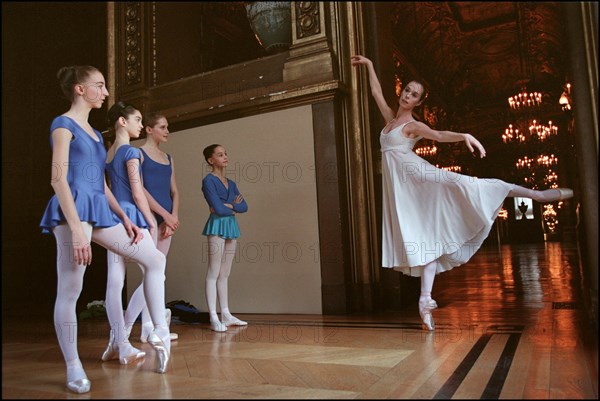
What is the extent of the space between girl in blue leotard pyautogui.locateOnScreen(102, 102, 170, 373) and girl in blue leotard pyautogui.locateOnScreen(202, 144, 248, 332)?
99 centimetres

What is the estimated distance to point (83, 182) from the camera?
81.4 inches

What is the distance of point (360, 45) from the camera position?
→ 4.58 metres

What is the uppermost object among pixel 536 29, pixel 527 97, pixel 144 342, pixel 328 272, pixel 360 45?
pixel 536 29

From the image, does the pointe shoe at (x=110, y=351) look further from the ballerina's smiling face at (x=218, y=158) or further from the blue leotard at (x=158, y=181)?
the ballerina's smiling face at (x=218, y=158)

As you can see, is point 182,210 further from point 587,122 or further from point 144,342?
point 587,122

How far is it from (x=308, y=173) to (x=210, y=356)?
2.23 metres

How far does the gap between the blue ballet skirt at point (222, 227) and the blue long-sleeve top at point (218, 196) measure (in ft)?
0.16

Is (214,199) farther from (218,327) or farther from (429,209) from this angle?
(429,209)

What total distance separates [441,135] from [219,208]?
1660 millimetres

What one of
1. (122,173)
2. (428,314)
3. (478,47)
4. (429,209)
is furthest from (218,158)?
(478,47)

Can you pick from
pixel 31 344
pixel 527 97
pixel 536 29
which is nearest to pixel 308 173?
pixel 31 344

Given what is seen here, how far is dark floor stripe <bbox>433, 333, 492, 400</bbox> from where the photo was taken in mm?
1746

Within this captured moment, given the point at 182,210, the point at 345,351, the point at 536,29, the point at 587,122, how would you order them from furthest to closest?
the point at 536,29 → the point at 182,210 → the point at 345,351 → the point at 587,122

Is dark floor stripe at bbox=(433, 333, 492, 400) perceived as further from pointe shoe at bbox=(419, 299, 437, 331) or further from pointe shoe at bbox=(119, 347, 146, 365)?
pointe shoe at bbox=(119, 347, 146, 365)
